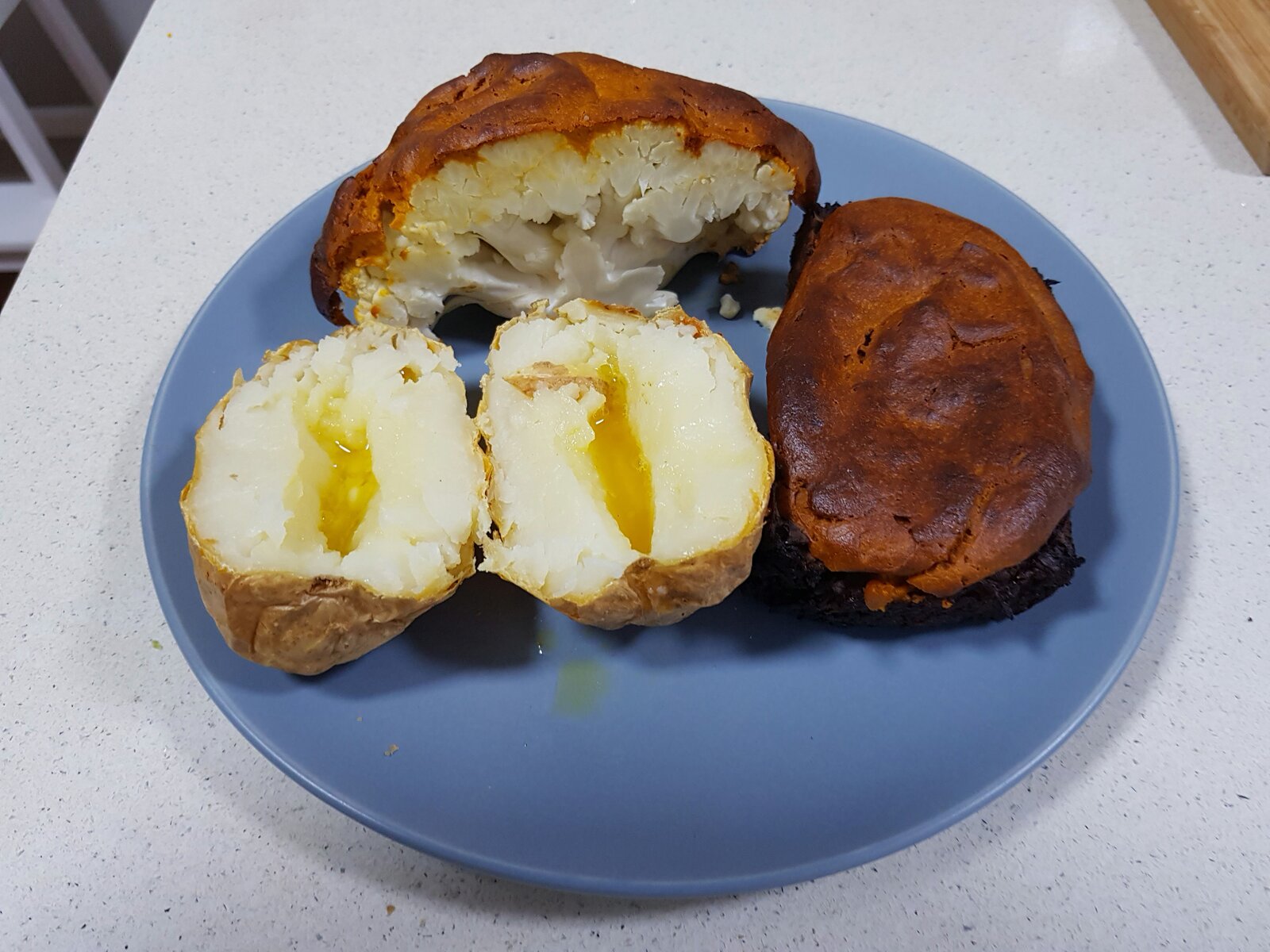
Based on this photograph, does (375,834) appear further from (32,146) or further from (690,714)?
(32,146)

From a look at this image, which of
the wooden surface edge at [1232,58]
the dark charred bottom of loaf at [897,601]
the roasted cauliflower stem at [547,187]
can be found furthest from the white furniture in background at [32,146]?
the wooden surface edge at [1232,58]

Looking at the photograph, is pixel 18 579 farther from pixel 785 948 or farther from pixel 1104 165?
pixel 1104 165

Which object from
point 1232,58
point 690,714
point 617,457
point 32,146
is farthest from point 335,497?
point 1232,58

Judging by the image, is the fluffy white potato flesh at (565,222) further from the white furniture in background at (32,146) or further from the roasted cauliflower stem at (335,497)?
the white furniture in background at (32,146)

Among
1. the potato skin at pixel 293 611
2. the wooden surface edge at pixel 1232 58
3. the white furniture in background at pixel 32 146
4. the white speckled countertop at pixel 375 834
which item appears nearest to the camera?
the potato skin at pixel 293 611

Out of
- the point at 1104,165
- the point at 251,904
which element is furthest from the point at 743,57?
the point at 251,904
